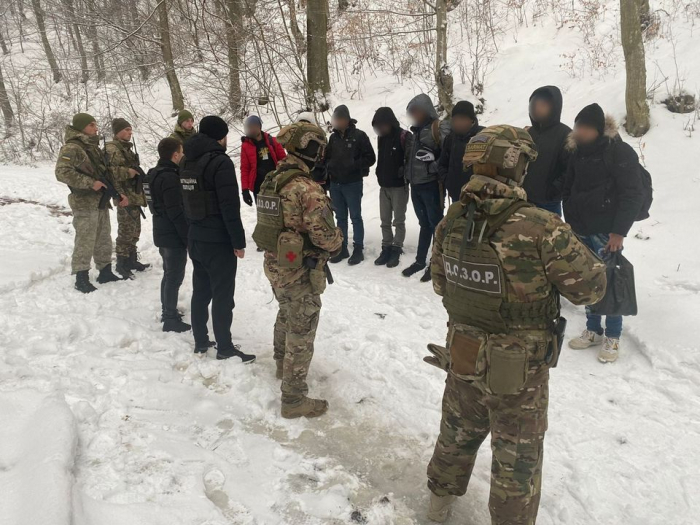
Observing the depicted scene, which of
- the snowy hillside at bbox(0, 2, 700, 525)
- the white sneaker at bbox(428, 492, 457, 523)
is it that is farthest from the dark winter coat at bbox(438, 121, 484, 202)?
the white sneaker at bbox(428, 492, 457, 523)

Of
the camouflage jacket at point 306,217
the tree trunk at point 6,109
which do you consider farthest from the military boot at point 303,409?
the tree trunk at point 6,109

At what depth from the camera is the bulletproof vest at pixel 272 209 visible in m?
3.24

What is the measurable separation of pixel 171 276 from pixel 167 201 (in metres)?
0.81

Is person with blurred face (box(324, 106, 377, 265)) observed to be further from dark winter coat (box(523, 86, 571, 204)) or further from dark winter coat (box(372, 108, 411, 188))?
dark winter coat (box(523, 86, 571, 204))

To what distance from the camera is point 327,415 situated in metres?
3.49

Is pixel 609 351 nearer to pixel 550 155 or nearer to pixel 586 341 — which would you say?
pixel 586 341

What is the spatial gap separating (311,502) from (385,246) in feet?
13.3

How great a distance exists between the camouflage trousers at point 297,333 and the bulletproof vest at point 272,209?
0.36m

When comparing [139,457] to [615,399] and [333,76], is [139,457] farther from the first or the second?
[333,76]

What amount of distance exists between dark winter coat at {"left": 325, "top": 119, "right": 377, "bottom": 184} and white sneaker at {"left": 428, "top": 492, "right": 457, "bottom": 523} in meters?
4.29

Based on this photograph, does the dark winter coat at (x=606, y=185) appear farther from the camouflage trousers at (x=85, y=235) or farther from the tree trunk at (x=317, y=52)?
the tree trunk at (x=317, y=52)

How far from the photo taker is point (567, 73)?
27.7ft

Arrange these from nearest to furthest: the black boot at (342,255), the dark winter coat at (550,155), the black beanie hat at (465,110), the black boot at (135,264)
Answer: the dark winter coat at (550,155) → the black beanie hat at (465,110) → the black boot at (135,264) → the black boot at (342,255)

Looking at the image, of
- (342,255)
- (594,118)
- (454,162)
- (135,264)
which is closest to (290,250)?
(454,162)
